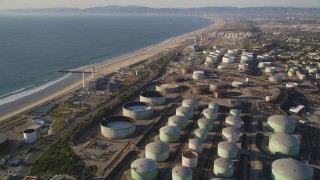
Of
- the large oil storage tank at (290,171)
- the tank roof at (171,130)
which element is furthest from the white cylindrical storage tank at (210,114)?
the large oil storage tank at (290,171)

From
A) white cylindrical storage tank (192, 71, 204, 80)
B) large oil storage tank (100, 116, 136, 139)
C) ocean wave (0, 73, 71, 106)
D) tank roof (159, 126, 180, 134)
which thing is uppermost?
white cylindrical storage tank (192, 71, 204, 80)

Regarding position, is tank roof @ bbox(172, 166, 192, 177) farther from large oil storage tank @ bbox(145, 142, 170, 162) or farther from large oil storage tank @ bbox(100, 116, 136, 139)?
large oil storage tank @ bbox(100, 116, 136, 139)

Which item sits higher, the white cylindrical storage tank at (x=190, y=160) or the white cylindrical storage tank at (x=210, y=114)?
the white cylindrical storage tank at (x=210, y=114)

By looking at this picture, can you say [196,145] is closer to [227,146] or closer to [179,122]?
[227,146]

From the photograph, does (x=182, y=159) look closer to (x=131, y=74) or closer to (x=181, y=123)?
(x=181, y=123)

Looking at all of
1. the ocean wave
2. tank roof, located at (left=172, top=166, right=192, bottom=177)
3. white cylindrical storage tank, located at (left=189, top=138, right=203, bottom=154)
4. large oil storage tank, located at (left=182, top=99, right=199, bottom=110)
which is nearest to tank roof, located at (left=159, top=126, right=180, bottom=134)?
white cylindrical storage tank, located at (left=189, top=138, right=203, bottom=154)

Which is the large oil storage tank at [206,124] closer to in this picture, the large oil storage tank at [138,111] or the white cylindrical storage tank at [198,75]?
the large oil storage tank at [138,111]

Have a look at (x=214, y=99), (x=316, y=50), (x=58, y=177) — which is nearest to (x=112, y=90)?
(x=214, y=99)
